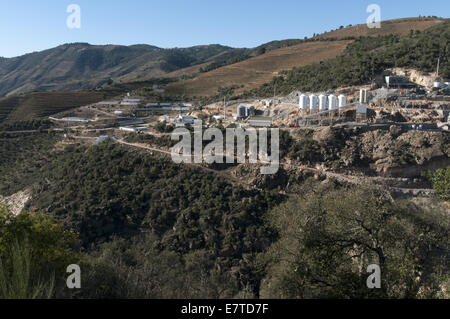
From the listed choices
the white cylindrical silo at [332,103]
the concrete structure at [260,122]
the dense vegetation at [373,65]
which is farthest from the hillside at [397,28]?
the concrete structure at [260,122]

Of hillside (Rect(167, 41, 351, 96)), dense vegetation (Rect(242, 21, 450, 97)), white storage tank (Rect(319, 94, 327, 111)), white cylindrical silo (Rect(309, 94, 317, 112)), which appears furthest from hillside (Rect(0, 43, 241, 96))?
white storage tank (Rect(319, 94, 327, 111))

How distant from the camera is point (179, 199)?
65.5ft

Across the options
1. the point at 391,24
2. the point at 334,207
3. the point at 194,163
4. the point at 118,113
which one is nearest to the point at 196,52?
the point at 391,24

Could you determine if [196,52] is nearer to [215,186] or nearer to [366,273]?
[215,186]

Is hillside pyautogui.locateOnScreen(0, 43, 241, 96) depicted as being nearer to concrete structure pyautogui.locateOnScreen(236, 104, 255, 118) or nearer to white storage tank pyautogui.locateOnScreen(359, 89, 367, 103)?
concrete structure pyautogui.locateOnScreen(236, 104, 255, 118)

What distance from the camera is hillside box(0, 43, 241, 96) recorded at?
115 meters

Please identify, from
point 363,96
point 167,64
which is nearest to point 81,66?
point 167,64

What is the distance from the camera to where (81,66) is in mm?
140750

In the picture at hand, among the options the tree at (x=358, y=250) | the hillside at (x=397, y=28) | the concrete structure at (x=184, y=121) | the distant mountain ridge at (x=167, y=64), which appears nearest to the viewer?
the tree at (x=358, y=250)

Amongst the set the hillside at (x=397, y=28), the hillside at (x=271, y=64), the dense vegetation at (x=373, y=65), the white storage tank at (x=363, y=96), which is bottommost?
the white storage tank at (x=363, y=96)

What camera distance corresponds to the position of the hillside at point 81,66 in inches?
4545

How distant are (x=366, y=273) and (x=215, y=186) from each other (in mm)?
13477

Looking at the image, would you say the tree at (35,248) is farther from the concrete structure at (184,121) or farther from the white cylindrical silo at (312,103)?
the white cylindrical silo at (312,103)

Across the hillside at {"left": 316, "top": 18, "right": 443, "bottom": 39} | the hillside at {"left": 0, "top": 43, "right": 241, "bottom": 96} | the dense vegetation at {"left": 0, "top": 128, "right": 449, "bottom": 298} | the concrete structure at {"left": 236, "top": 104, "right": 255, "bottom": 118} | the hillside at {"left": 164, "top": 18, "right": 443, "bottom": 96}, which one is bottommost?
the dense vegetation at {"left": 0, "top": 128, "right": 449, "bottom": 298}
